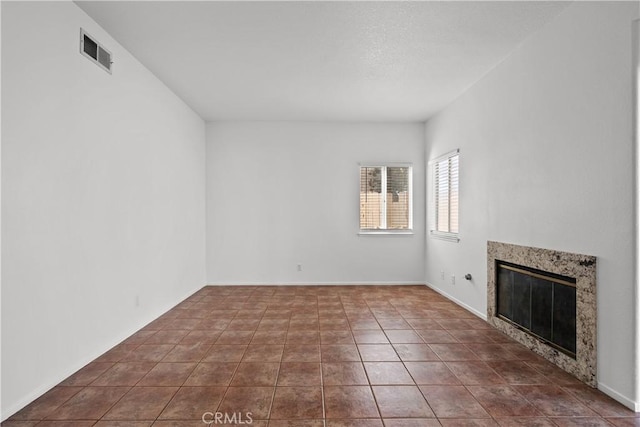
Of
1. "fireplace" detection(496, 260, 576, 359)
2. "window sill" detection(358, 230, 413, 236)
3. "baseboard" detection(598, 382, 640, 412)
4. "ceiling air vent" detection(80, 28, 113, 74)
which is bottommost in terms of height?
"baseboard" detection(598, 382, 640, 412)

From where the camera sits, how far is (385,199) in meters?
6.57

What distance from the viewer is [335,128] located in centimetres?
649

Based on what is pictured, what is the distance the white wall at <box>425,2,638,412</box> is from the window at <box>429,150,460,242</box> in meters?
0.72

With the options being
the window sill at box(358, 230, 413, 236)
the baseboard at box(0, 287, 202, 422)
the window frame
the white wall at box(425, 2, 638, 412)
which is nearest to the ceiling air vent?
the baseboard at box(0, 287, 202, 422)

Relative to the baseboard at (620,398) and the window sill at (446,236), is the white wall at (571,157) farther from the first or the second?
the window sill at (446,236)

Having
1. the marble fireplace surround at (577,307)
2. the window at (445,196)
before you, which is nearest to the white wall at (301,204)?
the window at (445,196)

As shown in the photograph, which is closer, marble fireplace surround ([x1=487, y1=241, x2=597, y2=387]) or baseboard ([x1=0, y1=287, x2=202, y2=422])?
baseboard ([x1=0, y1=287, x2=202, y2=422])

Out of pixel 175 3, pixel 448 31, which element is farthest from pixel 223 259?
pixel 448 31

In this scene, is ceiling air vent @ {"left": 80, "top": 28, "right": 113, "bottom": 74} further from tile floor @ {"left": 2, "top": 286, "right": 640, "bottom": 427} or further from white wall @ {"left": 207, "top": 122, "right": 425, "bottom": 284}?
white wall @ {"left": 207, "top": 122, "right": 425, "bottom": 284}

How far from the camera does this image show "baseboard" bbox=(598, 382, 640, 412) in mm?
2289

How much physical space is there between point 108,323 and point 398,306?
3439 mm

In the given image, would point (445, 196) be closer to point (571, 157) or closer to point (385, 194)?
point (385, 194)

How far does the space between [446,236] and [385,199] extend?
1.46 meters

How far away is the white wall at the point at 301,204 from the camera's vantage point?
6441mm
